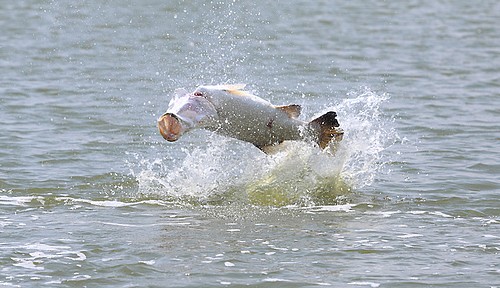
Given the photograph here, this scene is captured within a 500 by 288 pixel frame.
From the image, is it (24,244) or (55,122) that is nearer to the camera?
(24,244)

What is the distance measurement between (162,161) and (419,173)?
326 cm

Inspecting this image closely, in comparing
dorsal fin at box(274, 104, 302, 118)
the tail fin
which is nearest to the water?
the tail fin

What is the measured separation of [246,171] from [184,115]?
9.60ft

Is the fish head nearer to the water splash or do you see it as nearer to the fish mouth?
the fish mouth

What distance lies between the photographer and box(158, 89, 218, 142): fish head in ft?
31.0

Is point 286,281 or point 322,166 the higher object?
point 322,166

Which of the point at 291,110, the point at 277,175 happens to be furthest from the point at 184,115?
the point at 277,175

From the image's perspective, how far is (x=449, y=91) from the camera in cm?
2009

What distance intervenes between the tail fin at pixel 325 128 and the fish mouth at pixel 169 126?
1.97 m

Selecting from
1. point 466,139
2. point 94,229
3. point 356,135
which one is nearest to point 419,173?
point 356,135

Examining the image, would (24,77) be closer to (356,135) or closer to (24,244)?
(356,135)

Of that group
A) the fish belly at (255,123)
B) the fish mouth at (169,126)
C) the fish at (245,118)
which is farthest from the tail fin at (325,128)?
the fish mouth at (169,126)

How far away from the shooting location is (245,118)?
1073 cm

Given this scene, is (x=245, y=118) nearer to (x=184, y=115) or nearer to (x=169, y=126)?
(x=184, y=115)
